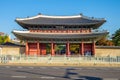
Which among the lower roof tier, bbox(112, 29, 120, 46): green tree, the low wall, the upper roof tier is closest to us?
the low wall

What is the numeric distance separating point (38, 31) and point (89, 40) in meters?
9.18

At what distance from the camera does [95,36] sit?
43688 mm

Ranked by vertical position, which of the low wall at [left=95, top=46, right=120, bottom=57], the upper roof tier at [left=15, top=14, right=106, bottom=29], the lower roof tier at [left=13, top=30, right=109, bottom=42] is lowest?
the low wall at [left=95, top=46, right=120, bottom=57]

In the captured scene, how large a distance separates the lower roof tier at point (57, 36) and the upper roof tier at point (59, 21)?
1.78m

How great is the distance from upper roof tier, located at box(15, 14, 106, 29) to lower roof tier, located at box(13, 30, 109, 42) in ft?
5.83

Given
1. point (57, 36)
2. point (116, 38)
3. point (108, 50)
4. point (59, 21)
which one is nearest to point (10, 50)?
point (57, 36)

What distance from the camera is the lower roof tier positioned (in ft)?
144

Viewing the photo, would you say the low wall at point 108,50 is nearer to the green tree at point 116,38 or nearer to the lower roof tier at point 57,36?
the lower roof tier at point 57,36

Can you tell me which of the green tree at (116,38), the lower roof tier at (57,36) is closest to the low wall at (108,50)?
the lower roof tier at (57,36)

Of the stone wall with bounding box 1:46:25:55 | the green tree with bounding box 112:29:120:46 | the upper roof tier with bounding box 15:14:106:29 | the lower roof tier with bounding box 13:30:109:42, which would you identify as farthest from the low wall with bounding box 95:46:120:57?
the green tree with bounding box 112:29:120:46

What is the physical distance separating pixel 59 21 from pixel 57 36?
4240 millimetres

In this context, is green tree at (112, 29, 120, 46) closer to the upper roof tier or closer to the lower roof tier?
the upper roof tier

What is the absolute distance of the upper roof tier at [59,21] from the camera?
45200 mm

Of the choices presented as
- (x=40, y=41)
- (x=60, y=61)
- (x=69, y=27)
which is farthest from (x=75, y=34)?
(x=60, y=61)
